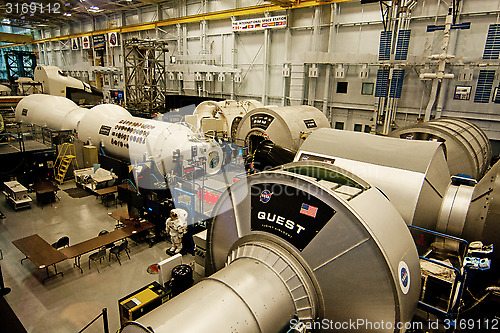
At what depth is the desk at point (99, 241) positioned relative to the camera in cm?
695

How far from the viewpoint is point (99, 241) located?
7.45 metres

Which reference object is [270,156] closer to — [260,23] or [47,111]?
[260,23]

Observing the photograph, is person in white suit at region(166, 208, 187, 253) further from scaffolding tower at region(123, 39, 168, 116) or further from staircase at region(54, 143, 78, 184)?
scaffolding tower at region(123, 39, 168, 116)

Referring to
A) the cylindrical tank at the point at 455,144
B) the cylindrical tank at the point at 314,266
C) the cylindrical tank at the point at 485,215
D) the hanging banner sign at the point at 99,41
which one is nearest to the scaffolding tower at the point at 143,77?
the hanging banner sign at the point at 99,41

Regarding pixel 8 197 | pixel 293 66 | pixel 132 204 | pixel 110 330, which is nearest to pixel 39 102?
pixel 8 197

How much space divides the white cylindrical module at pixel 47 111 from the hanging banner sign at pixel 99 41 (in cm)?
1459

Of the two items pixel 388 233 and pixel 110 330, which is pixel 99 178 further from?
pixel 388 233

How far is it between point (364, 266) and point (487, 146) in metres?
10.4

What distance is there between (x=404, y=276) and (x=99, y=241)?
7077 millimetres

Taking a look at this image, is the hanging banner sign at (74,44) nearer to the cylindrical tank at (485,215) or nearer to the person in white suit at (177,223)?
the person in white suit at (177,223)

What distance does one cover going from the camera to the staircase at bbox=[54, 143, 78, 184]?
12602 millimetres

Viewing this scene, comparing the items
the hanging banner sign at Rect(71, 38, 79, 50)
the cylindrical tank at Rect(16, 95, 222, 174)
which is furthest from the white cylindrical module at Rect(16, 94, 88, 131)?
the hanging banner sign at Rect(71, 38, 79, 50)

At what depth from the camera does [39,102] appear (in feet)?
55.4

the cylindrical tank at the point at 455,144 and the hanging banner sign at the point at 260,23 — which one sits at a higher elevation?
the hanging banner sign at the point at 260,23
